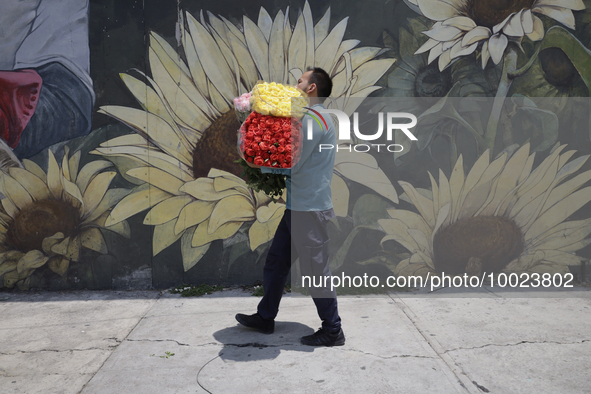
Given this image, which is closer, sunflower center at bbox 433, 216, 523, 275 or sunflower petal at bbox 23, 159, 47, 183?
sunflower petal at bbox 23, 159, 47, 183

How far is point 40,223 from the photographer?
4875 mm

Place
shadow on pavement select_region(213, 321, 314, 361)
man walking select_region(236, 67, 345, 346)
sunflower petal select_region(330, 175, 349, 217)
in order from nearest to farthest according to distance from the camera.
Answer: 1. shadow on pavement select_region(213, 321, 314, 361)
2. man walking select_region(236, 67, 345, 346)
3. sunflower petal select_region(330, 175, 349, 217)

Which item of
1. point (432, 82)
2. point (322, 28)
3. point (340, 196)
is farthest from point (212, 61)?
point (432, 82)

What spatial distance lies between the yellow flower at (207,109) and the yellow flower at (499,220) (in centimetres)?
130

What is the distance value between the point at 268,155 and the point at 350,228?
1881mm

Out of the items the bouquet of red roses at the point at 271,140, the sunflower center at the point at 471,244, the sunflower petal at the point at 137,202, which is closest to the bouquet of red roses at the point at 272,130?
the bouquet of red roses at the point at 271,140

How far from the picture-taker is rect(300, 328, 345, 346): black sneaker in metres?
3.57

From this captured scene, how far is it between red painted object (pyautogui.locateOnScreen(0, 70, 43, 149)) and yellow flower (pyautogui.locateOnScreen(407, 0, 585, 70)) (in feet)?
12.0

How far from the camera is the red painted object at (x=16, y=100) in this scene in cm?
474

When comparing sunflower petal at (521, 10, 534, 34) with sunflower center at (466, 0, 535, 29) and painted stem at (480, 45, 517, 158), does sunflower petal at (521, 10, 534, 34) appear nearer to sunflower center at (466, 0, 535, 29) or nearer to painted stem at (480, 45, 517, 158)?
sunflower center at (466, 0, 535, 29)

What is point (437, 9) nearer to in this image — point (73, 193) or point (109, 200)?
point (109, 200)

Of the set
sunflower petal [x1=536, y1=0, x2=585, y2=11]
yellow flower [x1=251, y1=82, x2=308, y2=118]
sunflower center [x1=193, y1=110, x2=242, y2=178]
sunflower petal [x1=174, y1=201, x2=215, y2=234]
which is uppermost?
sunflower petal [x1=536, y1=0, x2=585, y2=11]

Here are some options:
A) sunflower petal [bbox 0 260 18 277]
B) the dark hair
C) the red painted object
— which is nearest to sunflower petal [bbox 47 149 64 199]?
the red painted object

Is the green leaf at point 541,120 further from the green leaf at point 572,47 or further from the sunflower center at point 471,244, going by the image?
the sunflower center at point 471,244
